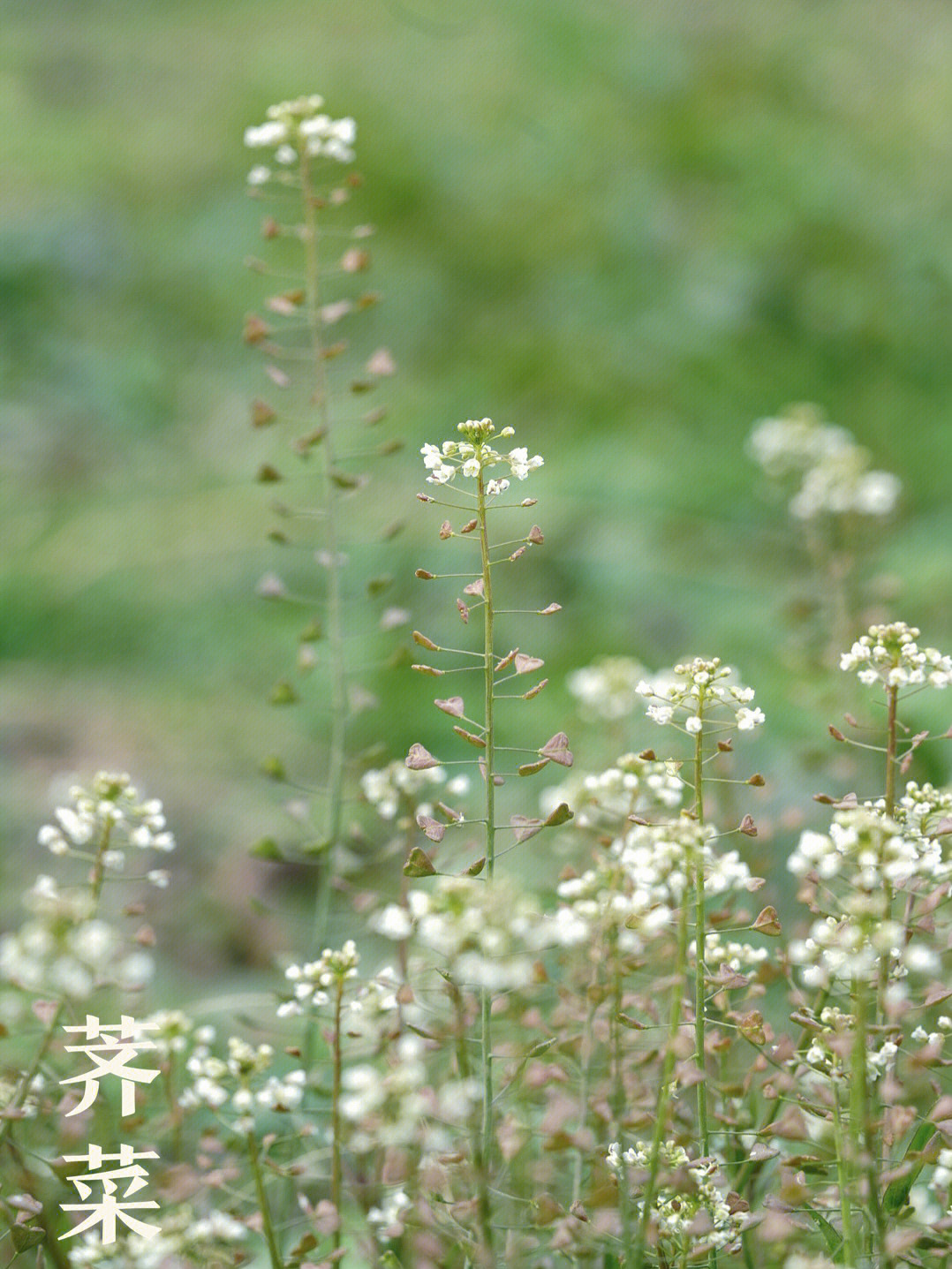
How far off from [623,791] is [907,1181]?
37 cm

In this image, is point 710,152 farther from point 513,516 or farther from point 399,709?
point 399,709

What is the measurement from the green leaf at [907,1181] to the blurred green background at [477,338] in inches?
17.2

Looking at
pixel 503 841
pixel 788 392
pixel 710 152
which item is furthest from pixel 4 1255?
pixel 710 152

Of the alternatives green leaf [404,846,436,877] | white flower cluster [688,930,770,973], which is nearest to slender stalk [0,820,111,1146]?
green leaf [404,846,436,877]

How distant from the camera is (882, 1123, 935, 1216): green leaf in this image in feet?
2.88

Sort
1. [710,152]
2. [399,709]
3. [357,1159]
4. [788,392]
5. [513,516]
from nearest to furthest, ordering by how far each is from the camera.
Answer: [357,1159]
[399,709]
[513,516]
[788,392]
[710,152]

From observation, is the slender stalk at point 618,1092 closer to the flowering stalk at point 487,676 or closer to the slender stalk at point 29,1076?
the flowering stalk at point 487,676

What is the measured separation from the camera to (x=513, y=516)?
125 inches

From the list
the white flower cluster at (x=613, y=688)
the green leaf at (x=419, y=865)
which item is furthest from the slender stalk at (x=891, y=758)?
the white flower cluster at (x=613, y=688)

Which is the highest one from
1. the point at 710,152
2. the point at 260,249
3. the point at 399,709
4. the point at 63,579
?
the point at 710,152

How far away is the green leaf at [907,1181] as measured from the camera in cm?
88

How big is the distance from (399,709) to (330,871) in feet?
4.12

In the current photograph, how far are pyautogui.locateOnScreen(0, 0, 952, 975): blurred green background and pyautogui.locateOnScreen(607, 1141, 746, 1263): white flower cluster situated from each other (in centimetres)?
56

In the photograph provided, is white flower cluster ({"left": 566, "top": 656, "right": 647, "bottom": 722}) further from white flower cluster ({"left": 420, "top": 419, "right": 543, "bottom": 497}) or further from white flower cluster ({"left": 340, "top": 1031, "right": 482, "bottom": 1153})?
white flower cluster ({"left": 340, "top": 1031, "right": 482, "bottom": 1153})
